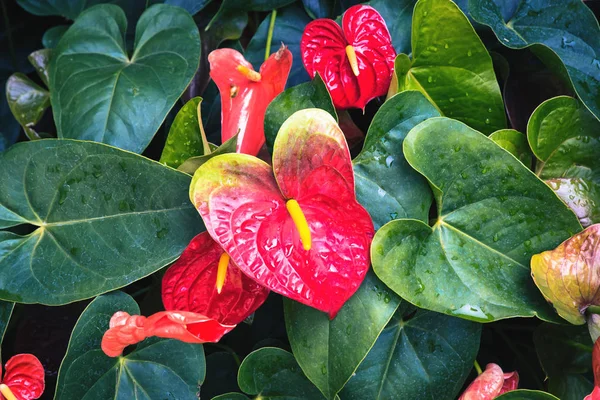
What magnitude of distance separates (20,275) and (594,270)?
1.92ft

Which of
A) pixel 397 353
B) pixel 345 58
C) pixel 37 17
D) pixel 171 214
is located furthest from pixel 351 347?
pixel 37 17

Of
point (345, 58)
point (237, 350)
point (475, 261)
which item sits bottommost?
point (237, 350)

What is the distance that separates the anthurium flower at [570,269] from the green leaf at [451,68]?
0.19 m

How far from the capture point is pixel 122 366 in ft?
2.17

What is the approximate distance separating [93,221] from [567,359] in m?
0.57

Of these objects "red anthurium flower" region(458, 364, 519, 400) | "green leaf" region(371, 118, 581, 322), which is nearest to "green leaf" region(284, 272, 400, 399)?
"green leaf" region(371, 118, 581, 322)

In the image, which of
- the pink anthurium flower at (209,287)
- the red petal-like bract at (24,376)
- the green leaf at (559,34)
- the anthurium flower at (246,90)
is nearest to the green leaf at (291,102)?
the anthurium flower at (246,90)

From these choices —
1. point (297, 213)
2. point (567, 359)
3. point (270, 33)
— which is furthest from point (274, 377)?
point (270, 33)

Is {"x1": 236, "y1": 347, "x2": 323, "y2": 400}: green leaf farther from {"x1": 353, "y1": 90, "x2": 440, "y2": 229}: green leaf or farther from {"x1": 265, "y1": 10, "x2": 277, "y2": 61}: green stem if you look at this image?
{"x1": 265, "y1": 10, "x2": 277, "y2": 61}: green stem

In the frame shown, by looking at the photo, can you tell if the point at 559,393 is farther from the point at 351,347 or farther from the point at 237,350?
the point at 237,350

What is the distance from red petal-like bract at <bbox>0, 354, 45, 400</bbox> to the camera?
0.65 metres

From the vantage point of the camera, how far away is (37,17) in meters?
1.09

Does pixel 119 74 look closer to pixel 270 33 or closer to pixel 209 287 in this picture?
Answer: pixel 270 33

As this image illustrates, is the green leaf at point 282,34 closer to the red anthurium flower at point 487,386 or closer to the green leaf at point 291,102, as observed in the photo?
the green leaf at point 291,102
